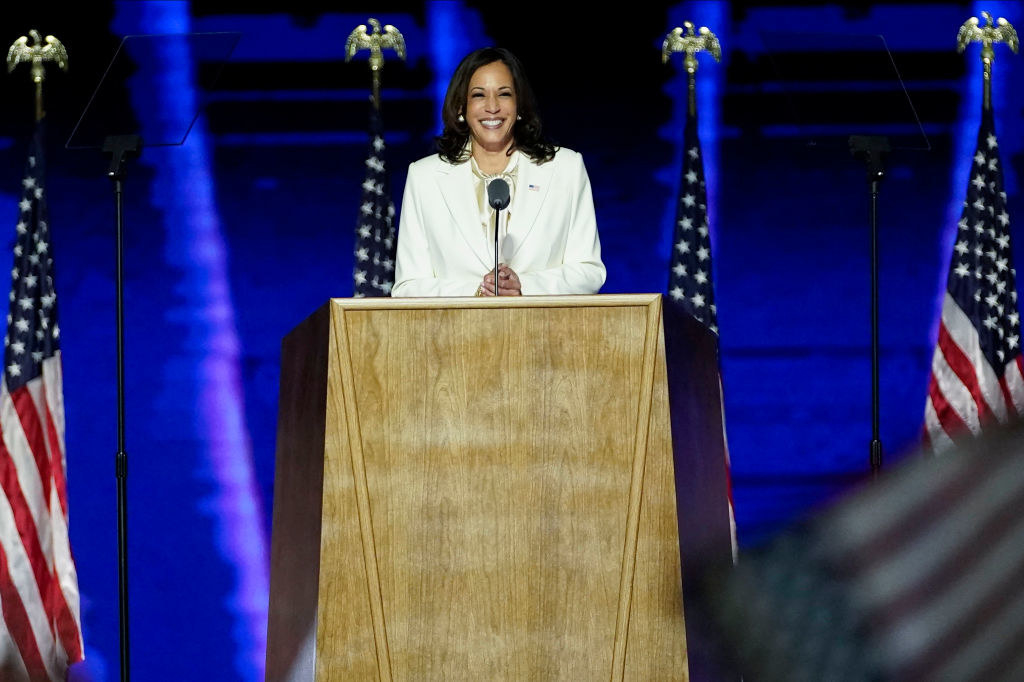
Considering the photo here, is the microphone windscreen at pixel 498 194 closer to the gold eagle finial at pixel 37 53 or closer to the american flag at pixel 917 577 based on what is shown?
the american flag at pixel 917 577

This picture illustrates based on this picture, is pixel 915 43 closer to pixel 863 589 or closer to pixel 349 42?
pixel 349 42

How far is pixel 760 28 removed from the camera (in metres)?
4.54

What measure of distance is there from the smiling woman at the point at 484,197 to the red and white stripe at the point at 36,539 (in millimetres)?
1671

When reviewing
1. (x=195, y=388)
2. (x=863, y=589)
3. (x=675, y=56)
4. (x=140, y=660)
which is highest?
(x=675, y=56)

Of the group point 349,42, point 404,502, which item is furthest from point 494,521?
point 349,42

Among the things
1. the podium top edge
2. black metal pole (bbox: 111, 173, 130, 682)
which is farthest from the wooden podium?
black metal pole (bbox: 111, 173, 130, 682)

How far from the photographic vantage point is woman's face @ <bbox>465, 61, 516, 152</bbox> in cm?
320

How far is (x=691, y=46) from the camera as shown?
438cm

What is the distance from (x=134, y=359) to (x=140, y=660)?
1064mm

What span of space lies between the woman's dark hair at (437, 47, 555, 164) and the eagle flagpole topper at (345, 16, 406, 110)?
105 cm

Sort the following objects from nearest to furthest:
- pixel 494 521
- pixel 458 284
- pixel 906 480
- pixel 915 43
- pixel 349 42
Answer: pixel 906 480, pixel 494 521, pixel 458 284, pixel 349 42, pixel 915 43

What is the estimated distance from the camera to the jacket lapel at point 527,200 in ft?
10.3

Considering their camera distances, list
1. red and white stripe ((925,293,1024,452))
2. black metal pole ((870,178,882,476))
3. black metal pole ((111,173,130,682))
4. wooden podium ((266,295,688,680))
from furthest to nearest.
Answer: red and white stripe ((925,293,1024,452)) → black metal pole ((870,178,882,476)) → black metal pole ((111,173,130,682)) → wooden podium ((266,295,688,680))

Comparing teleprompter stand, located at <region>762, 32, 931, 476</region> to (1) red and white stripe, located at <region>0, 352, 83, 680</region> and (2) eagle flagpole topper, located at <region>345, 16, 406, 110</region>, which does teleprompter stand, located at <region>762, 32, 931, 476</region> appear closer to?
(2) eagle flagpole topper, located at <region>345, 16, 406, 110</region>
